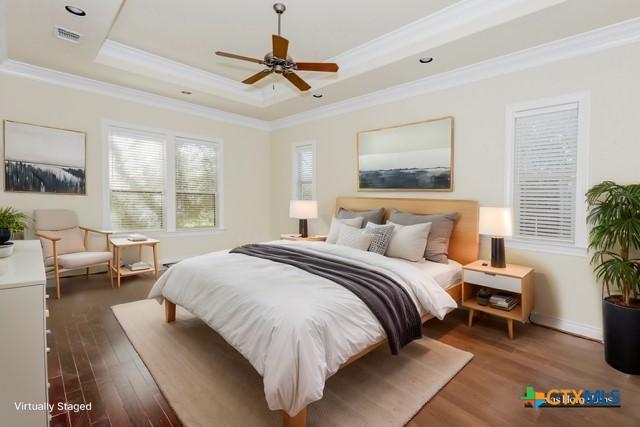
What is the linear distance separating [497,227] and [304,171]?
11.4ft

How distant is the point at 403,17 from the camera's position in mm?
3145

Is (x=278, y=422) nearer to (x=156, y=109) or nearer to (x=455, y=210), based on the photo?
(x=455, y=210)

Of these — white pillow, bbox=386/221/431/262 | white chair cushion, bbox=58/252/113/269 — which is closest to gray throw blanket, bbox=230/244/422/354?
white pillow, bbox=386/221/431/262

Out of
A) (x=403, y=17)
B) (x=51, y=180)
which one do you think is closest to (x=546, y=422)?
(x=403, y=17)

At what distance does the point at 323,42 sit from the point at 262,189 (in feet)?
10.7

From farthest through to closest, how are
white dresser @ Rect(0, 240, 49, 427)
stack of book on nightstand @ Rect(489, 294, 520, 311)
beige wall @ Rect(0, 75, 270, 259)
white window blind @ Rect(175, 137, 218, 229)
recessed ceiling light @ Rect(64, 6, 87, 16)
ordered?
white window blind @ Rect(175, 137, 218, 229), beige wall @ Rect(0, 75, 270, 259), stack of book on nightstand @ Rect(489, 294, 520, 311), recessed ceiling light @ Rect(64, 6, 87, 16), white dresser @ Rect(0, 240, 49, 427)

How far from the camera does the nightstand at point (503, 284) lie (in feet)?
9.27

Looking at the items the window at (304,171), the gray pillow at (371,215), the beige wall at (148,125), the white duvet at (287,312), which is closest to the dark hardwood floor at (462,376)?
the white duvet at (287,312)

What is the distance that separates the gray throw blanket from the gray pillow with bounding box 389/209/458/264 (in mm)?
1105

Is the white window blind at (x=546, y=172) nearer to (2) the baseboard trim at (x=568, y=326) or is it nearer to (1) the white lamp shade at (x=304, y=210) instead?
(2) the baseboard trim at (x=568, y=326)

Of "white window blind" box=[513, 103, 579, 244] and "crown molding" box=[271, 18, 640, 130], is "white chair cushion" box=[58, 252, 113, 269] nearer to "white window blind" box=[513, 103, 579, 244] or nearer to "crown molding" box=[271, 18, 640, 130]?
"crown molding" box=[271, 18, 640, 130]

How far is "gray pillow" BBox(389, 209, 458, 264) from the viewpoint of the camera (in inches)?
133

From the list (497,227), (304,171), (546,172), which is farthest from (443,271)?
(304,171)

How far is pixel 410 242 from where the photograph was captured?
3.30 m
